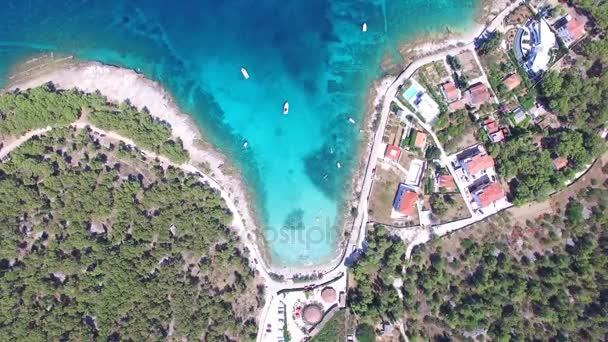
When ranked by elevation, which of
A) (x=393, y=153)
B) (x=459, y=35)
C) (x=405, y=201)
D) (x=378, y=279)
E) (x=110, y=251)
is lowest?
(x=378, y=279)

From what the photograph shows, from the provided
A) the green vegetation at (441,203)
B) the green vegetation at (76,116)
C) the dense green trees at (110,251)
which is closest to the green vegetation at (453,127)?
the green vegetation at (441,203)

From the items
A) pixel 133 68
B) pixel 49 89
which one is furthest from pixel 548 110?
pixel 49 89

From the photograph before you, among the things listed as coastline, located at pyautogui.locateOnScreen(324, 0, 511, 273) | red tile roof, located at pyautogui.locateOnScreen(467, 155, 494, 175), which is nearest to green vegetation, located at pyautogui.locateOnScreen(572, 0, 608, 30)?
coastline, located at pyautogui.locateOnScreen(324, 0, 511, 273)

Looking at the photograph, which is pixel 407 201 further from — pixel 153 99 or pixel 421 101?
pixel 153 99

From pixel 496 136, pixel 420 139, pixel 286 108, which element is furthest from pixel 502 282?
pixel 286 108

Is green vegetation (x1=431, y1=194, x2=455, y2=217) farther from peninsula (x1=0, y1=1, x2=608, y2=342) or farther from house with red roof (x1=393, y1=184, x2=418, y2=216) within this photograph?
house with red roof (x1=393, y1=184, x2=418, y2=216)

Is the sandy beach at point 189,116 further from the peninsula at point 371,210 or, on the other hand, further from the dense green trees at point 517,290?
the dense green trees at point 517,290
